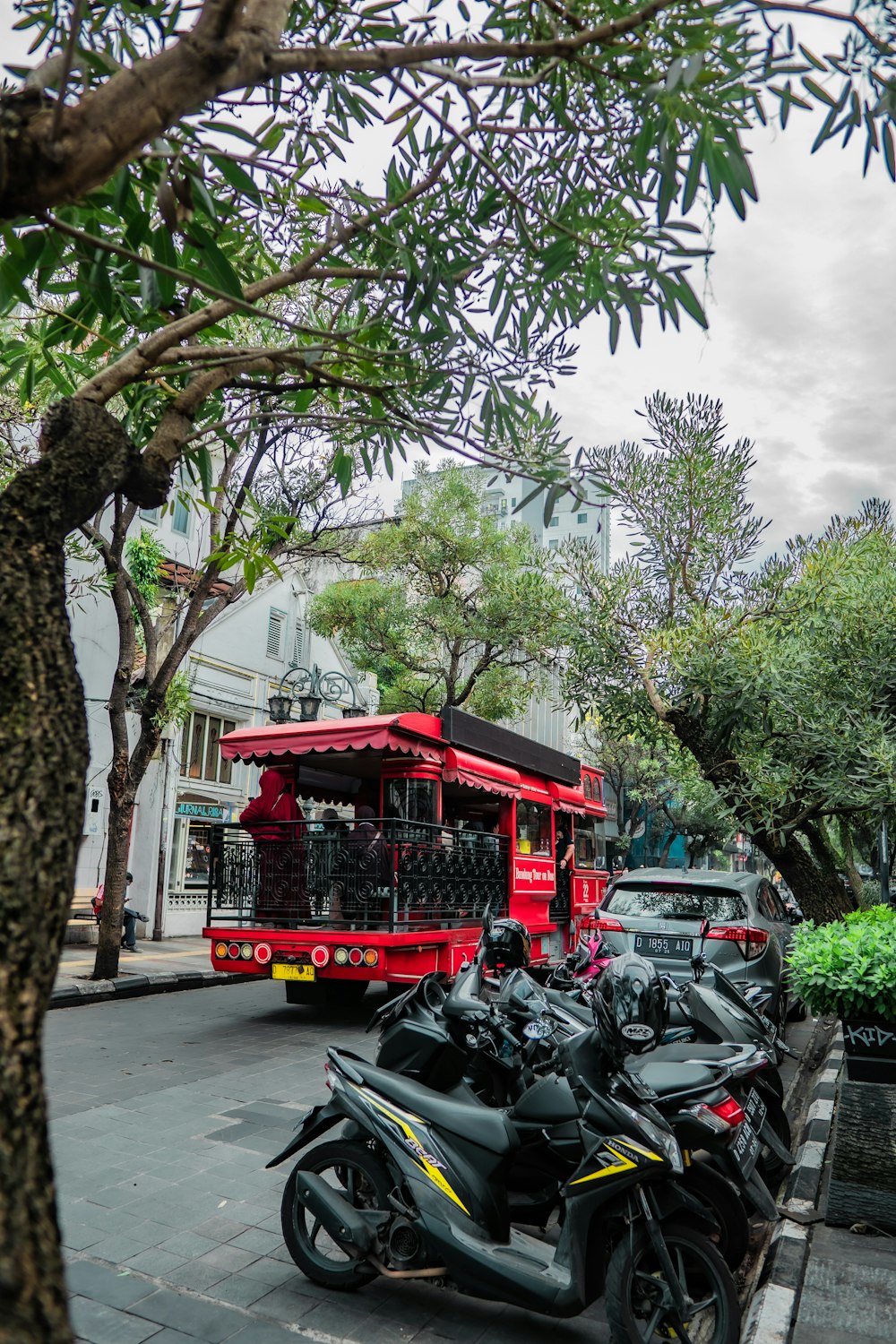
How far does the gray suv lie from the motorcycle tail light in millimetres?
3887

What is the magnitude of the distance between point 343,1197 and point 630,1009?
4.98ft

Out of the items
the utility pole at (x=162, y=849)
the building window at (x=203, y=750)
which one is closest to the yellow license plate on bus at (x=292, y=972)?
the utility pole at (x=162, y=849)

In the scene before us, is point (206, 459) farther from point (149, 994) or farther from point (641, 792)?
point (641, 792)

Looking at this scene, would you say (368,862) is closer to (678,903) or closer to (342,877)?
(342,877)

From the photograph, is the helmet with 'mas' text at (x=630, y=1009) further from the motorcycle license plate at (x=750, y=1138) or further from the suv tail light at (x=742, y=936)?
the suv tail light at (x=742, y=936)

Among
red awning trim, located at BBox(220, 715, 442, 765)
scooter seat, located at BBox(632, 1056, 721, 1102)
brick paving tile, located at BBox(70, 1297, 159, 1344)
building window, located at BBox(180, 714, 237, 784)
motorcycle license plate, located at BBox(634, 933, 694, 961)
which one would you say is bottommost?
brick paving tile, located at BBox(70, 1297, 159, 1344)

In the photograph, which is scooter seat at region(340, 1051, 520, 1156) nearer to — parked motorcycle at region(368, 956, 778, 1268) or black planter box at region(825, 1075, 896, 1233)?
parked motorcycle at region(368, 956, 778, 1268)

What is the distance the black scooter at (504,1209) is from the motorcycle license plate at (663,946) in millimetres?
4529

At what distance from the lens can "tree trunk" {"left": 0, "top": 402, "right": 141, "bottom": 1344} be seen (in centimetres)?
133

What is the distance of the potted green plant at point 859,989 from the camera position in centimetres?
503

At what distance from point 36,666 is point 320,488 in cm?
1281

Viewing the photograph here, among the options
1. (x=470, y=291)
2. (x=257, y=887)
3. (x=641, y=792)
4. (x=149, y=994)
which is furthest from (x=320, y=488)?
(x=641, y=792)

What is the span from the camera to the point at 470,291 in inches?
184

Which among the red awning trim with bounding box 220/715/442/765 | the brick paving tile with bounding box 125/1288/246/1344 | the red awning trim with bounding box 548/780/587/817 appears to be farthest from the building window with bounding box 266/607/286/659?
the brick paving tile with bounding box 125/1288/246/1344
